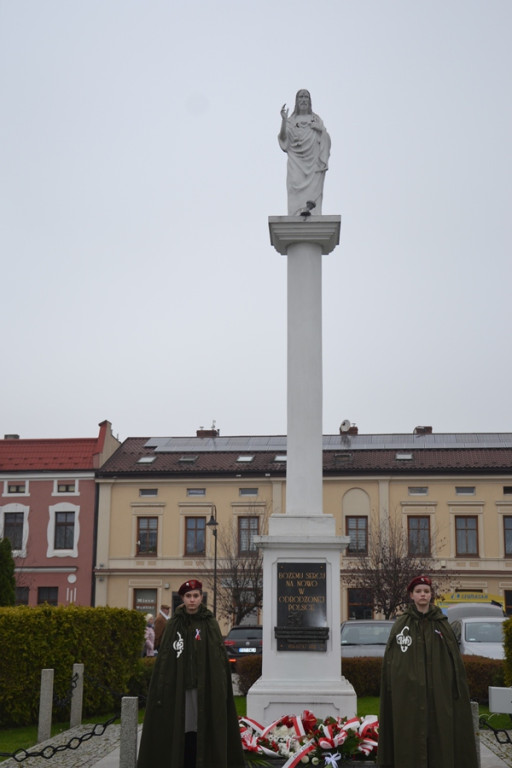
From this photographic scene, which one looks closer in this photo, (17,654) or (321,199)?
(17,654)

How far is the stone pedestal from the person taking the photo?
12.1 metres

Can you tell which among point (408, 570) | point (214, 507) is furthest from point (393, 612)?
point (214, 507)

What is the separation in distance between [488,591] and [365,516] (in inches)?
228

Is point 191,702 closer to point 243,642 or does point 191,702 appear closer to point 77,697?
point 77,697

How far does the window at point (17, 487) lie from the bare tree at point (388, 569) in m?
14.5

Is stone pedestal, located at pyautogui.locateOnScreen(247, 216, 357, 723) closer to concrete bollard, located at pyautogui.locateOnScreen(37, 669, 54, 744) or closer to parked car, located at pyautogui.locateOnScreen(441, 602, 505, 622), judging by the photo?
concrete bollard, located at pyautogui.locateOnScreen(37, 669, 54, 744)

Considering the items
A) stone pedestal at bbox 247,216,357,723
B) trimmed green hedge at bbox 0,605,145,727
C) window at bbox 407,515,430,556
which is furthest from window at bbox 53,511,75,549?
stone pedestal at bbox 247,216,357,723

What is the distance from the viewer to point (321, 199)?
48.0ft

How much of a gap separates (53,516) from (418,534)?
51.5ft

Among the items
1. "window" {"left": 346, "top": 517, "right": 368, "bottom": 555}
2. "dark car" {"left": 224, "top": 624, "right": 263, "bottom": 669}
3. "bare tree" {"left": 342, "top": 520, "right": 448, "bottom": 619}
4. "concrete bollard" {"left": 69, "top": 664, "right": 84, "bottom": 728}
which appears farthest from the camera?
"window" {"left": 346, "top": 517, "right": 368, "bottom": 555}

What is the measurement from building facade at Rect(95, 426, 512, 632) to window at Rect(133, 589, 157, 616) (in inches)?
1.7

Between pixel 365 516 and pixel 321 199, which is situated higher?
pixel 321 199

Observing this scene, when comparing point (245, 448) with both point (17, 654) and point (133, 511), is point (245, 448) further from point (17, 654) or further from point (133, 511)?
point (17, 654)

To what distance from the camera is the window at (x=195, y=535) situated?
39.9 meters
